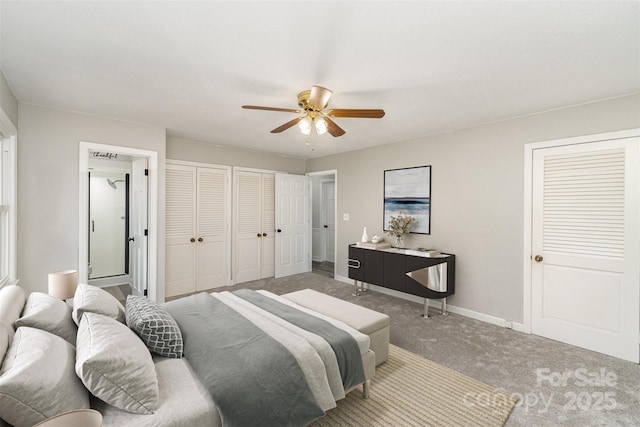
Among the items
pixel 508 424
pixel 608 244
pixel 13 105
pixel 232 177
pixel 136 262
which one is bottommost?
pixel 508 424

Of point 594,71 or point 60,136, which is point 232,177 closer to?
point 60,136

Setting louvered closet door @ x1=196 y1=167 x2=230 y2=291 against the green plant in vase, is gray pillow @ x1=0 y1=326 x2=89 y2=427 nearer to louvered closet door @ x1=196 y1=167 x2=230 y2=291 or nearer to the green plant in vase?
louvered closet door @ x1=196 y1=167 x2=230 y2=291

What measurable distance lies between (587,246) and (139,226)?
5352mm

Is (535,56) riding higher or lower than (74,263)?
higher

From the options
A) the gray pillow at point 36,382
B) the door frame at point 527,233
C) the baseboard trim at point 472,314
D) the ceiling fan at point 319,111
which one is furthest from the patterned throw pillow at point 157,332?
the door frame at point 527,233

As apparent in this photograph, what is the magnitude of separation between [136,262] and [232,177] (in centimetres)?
198

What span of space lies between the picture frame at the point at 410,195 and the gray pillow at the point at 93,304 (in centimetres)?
367

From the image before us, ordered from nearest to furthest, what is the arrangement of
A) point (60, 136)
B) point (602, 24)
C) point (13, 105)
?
point (602, 24)
point (13, 105)
point (60, 136)

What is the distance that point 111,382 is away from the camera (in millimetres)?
1222

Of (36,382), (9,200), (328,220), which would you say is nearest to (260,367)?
(36,382)

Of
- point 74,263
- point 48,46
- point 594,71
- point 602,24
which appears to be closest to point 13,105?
point 48,46

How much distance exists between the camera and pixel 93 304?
1726 mm

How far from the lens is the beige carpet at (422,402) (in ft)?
6.14

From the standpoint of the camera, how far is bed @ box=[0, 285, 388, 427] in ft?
3.75
